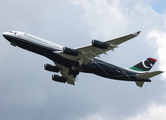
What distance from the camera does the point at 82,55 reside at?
160 feet

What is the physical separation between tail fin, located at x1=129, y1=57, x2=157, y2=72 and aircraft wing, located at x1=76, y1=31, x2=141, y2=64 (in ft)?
40.7

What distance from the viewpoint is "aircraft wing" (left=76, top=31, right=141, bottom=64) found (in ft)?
142

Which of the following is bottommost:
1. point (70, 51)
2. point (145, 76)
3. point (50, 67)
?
point (145, 76)

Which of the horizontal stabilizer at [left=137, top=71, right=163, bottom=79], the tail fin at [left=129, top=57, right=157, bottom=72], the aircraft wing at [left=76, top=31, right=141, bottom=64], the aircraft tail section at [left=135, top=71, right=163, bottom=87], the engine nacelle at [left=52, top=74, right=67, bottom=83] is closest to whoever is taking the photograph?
the aircraft wing at [left=76, top=31, right=141, bottom=64]

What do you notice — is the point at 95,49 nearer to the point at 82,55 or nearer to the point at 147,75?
the point at 82,55

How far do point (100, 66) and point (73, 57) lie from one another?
18.9ft

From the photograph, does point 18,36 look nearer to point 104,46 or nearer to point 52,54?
point 52,54

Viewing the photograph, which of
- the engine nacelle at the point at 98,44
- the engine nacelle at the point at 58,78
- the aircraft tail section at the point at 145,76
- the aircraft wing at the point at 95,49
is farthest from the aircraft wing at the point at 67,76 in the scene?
the engine nacelle at the point at 98,44

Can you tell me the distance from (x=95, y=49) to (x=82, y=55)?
3015 millimetres

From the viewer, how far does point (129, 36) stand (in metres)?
42.2

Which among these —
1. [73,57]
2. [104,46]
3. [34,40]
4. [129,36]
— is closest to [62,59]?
[73,57]

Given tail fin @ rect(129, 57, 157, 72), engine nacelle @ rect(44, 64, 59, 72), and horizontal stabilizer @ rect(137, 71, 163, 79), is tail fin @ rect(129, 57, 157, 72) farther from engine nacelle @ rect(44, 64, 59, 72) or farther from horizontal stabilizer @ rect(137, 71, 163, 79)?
engine nacelle @ rect(44, 64, 59, 72)

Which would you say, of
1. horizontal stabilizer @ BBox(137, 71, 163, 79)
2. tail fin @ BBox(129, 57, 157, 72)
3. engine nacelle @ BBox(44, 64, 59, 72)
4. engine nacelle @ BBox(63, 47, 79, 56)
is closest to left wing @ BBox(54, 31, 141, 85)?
engine nacelle @ BBox(63, 47, 79, 56)

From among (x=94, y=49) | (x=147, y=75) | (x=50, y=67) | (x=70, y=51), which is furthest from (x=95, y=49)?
(x=50, y=67)
